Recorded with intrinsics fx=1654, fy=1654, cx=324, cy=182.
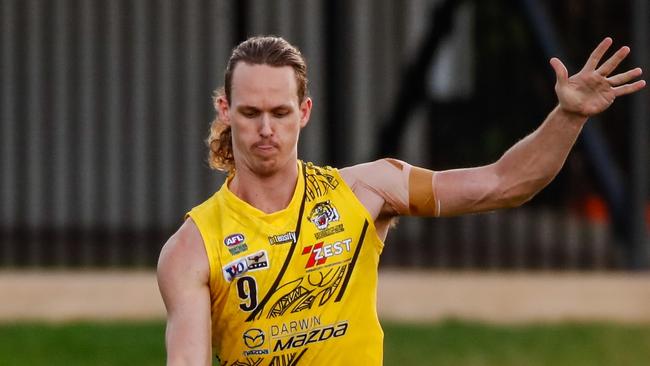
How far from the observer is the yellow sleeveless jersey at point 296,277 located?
625 cm

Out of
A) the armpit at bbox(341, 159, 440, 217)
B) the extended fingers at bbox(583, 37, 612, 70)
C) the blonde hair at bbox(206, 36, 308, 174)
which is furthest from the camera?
the armpit at bbox(341, 159, 440, 217)

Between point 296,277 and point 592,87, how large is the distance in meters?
Result: 1.31

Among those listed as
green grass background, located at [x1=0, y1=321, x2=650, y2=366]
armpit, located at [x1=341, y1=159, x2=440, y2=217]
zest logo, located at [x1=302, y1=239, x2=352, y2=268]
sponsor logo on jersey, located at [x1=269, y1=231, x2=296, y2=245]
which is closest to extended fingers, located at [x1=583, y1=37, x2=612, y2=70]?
armpit, located at [x1=341, y1=159, x2=440, y2=217]

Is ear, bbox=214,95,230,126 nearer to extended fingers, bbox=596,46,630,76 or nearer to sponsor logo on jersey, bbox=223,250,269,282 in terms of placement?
sponsor logo on jersey, bbox=223,250,269,282

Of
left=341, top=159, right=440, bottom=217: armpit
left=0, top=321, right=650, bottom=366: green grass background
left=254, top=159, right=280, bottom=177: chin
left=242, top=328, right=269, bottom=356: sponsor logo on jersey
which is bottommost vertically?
left=0, top=321, right=650, bottom=366: green grass background

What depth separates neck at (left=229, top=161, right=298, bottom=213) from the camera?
6352 millimetres

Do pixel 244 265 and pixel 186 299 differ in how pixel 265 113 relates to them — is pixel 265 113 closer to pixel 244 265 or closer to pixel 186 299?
pixel 244 265

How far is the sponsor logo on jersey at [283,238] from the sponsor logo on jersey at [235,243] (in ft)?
0.34

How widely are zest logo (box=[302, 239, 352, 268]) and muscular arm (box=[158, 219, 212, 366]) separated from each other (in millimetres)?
389

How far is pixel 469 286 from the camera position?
13.3m

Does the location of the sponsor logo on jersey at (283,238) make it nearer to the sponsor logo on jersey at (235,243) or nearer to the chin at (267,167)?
the sponsor logo on jersey at (235,243)

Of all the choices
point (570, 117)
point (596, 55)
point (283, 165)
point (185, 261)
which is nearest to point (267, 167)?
point (283, 165)

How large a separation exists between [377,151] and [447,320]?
2.18 metres

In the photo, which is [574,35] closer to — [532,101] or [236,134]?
[532,101]
